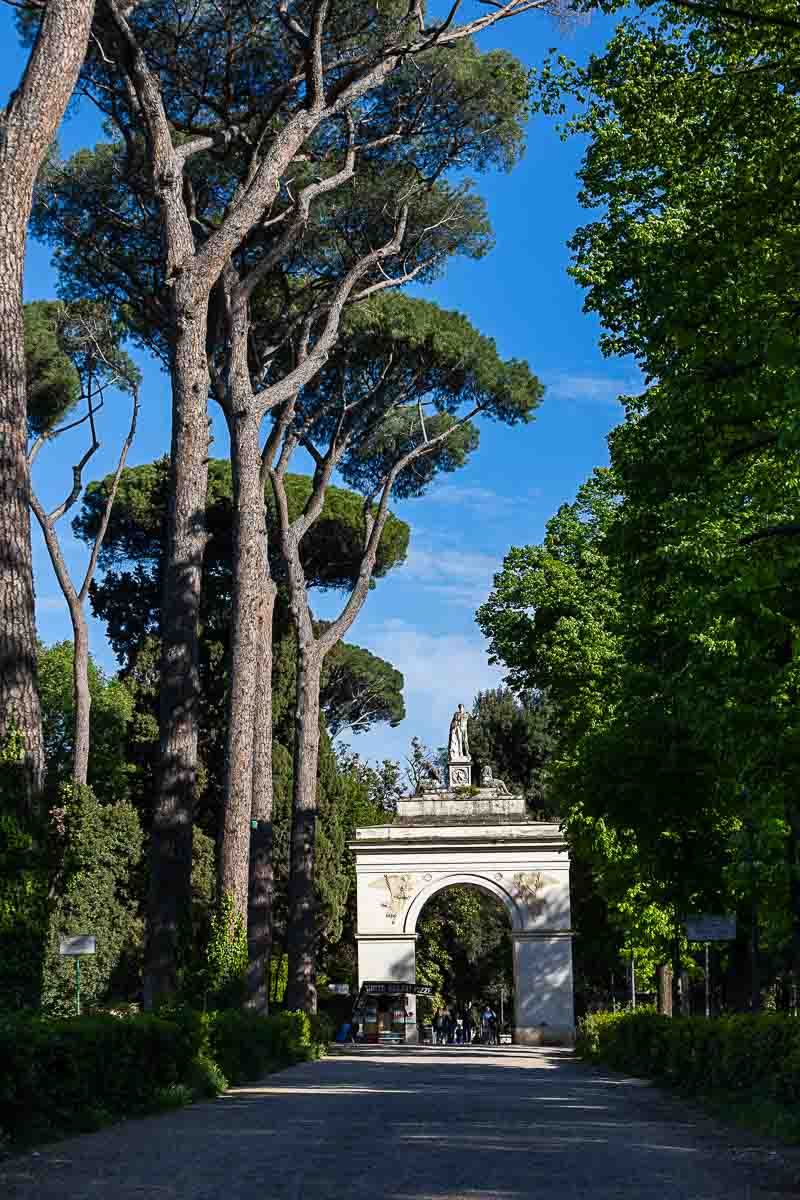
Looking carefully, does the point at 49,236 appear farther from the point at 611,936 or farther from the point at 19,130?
→ the point at 611,936

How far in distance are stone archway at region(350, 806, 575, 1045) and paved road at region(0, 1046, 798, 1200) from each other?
22.4m

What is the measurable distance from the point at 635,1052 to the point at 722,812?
434cm

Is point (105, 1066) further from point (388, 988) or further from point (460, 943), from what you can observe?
point (460, 943)

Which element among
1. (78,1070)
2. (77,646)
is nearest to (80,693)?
(77,646)

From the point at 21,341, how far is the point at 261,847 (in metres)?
12.9

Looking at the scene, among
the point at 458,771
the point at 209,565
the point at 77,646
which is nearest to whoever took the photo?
the point at 77,646

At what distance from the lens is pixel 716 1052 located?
1540cm

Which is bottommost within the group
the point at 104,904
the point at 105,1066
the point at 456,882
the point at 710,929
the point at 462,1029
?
the point at 462,1029

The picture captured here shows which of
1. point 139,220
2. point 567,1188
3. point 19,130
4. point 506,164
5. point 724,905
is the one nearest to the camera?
point 567,1188

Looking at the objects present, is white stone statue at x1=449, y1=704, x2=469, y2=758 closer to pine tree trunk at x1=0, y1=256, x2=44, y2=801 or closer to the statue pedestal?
the statue pedestal

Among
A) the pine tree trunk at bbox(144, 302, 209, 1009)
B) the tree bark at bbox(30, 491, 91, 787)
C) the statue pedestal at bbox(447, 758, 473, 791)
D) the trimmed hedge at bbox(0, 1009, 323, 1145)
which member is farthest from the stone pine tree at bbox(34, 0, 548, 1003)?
the statue pedestal at bbox(447, 758, 473, 791)

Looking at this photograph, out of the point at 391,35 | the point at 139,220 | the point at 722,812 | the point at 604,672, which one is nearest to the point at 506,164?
the point at 391,35

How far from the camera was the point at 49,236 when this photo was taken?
2367 cm

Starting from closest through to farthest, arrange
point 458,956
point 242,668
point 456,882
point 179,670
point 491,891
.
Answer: point 179,670 < point 242,668 < point 491,891 < point 456,882 < point 458,956
